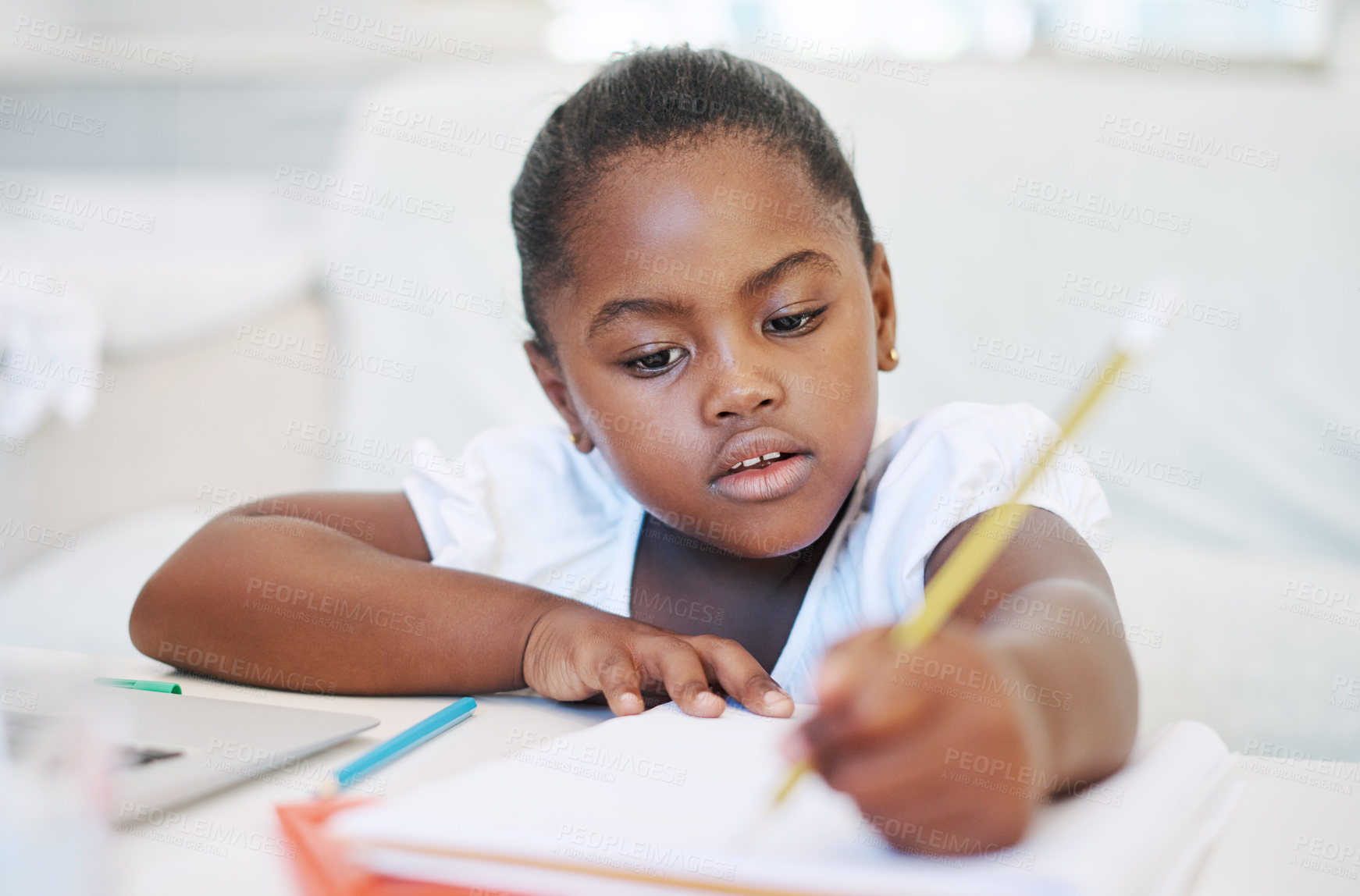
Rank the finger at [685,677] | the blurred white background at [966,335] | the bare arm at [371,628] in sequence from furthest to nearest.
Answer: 1. the blurred white background at [966,335]
2. the bare arm at [371,628]
3. the finger at [685,677]

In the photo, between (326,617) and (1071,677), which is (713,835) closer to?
(1071,677)

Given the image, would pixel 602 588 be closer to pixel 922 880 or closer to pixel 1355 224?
pixel 922 880

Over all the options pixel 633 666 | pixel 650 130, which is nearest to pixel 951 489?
pixel 633 666

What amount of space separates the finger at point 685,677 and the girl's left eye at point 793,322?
224 millimetres

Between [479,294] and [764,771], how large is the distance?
1.41 metres

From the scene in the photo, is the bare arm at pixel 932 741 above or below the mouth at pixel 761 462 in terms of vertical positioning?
above

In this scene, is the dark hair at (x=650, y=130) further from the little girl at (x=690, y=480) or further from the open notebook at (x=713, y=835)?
the open notebook at (x=713, y=835)

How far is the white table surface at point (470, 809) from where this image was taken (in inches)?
Answer: 14.9

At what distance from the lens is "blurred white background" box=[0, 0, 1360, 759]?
43.7 inches

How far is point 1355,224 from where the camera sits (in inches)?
55.9

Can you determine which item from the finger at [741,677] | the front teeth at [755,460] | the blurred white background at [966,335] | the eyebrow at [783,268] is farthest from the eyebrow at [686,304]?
the blurred white background at [966,335]

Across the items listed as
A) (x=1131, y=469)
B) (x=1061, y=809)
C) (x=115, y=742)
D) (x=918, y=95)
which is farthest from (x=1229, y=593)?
(x=115, y=742)

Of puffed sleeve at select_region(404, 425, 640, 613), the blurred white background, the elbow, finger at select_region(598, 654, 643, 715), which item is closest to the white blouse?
puffed sleeve at select_region(404, 425, 640, 613)

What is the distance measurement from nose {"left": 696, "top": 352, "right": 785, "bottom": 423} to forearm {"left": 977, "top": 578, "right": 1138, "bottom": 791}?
0.76 ft
